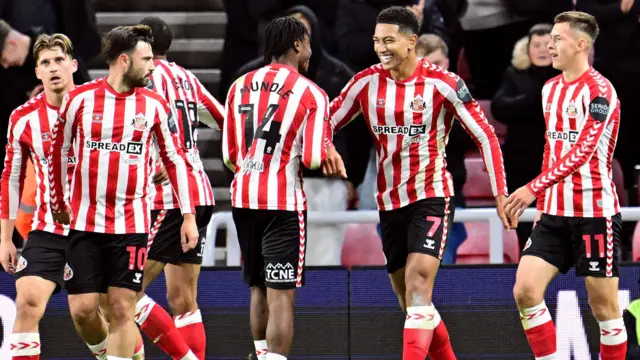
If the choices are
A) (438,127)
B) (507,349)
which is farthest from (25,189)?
(507,349)

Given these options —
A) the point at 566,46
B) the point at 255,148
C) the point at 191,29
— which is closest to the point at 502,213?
the point at 566,46

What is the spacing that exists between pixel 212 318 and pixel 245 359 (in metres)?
0.32

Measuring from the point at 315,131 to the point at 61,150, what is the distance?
123 centimetres

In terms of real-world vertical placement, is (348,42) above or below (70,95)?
above

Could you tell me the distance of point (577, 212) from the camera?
5.95 metres

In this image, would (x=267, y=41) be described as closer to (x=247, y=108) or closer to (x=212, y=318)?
(x=247, y=108)

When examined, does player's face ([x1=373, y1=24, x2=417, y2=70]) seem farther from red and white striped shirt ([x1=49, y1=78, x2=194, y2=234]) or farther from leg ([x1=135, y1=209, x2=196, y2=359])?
leg ([x1=135, y1=209, x2=196, y2=359])

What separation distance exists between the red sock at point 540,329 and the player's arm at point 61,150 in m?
2.42

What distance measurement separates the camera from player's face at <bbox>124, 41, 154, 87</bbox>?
5488 mm

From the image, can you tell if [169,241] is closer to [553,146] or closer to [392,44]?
[392,44]

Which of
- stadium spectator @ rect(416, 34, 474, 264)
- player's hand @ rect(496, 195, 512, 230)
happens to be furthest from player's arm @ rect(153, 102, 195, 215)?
stadium spectator @ rect(416, 34, 474, 264)

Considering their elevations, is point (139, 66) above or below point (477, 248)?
above

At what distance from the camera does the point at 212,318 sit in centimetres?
697

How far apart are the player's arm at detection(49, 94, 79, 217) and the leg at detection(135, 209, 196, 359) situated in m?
0.66
